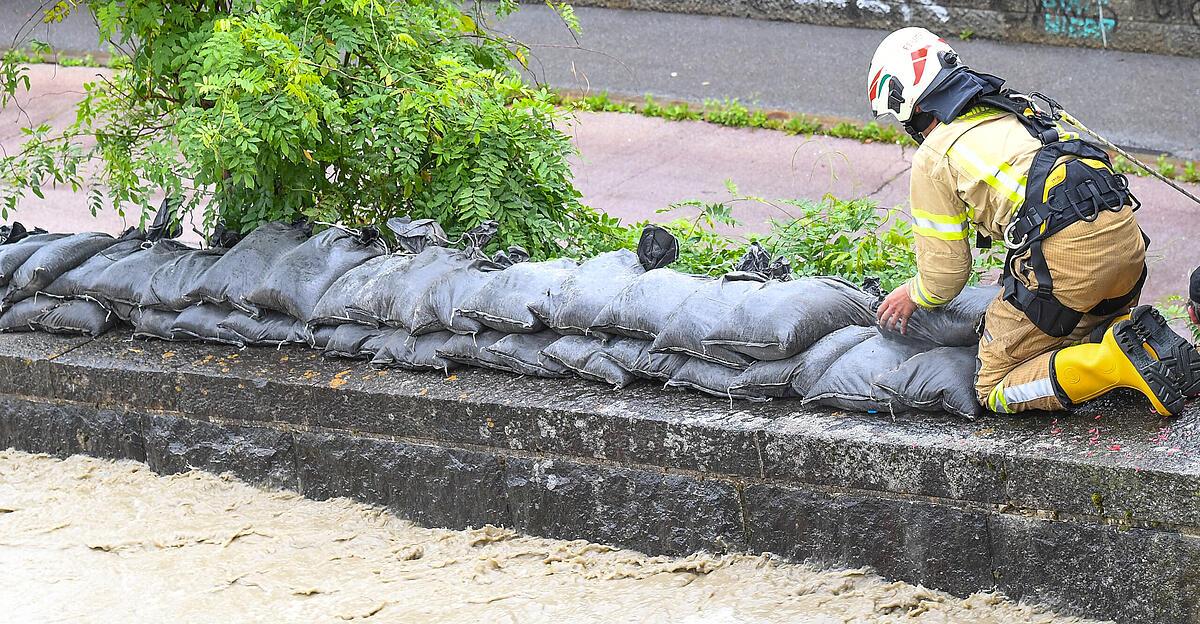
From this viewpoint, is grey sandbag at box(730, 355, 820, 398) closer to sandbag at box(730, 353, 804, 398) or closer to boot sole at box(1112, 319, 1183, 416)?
sandbag at box(730, 353, 804, 398)

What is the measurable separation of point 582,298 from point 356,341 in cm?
97

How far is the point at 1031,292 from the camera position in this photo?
352 centimetres

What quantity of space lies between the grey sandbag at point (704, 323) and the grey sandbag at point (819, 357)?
18 cm

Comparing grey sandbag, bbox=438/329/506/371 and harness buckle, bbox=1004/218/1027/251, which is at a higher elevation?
harness buckle, bbox=1004/218/1027/251

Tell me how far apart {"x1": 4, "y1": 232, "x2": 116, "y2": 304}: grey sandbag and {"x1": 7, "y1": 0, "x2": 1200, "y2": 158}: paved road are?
15.0 ft

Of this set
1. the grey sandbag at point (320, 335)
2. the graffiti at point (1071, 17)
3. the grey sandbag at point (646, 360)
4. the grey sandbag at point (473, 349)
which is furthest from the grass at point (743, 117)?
the grey sandbag at point (646, 360)

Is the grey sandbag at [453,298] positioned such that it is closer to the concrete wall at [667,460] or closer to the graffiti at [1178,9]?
the concrete wall at [667,460]

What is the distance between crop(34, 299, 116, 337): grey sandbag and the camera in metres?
5.22

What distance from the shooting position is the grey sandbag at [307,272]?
4812mm

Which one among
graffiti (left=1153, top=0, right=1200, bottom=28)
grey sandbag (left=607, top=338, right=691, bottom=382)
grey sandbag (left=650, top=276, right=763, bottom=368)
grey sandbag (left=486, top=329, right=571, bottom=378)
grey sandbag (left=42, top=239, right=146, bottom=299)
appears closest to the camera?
grey sandbag (left=650, top=276, right=763, bottom=368)

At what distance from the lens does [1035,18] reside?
1156 cm

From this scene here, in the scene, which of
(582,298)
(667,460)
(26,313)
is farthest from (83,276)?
(667,460)

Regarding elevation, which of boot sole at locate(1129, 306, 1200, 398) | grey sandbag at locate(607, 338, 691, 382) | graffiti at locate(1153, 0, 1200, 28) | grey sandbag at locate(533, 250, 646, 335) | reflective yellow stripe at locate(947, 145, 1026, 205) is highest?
graffiti at locate(1153, 0, 1200, 28)

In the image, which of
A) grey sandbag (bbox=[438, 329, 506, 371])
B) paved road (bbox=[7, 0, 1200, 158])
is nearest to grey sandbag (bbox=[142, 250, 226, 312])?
grey sandbag (bbox=[438, 329, 506, 371])
